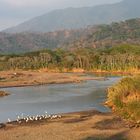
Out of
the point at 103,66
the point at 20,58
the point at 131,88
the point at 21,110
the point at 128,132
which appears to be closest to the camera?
the point at 128,132

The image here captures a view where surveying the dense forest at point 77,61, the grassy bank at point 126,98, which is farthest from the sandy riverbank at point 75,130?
the dense forest at point 77,61

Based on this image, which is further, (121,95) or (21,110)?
(21,110)

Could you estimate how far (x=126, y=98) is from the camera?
150 ft

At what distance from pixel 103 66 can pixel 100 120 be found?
12994cm

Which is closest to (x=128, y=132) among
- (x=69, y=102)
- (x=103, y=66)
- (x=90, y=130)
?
(x=90, y=130)

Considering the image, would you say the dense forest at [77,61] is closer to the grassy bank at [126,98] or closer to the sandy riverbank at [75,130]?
the grassy bank at [126,98]

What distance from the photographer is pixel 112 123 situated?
38.5 metres

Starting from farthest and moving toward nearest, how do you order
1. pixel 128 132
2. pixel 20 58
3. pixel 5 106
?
pixel 20 58, pixel 5 106, pixel 128 132

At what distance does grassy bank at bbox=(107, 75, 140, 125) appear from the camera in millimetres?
38938

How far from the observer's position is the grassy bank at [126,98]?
38.9m

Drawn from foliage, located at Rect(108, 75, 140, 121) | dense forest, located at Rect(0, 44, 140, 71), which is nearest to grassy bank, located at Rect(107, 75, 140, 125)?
foliage, located at Rect(108, 75, 140, 121)

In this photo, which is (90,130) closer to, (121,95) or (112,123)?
(112,123)

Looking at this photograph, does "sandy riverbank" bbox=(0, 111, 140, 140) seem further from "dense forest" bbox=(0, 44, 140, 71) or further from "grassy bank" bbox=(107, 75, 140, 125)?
"dense forest" bbox=(0, 44, 140, 71)

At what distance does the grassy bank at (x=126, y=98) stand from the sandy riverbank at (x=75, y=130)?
3.91ft
